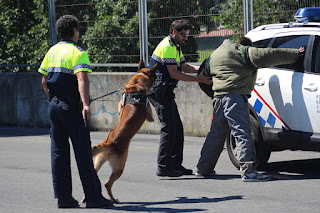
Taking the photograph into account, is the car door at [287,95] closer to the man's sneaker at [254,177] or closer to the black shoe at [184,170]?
the man's sneaker at [254,177]

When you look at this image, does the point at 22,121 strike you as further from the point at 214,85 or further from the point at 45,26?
the point at 214,85

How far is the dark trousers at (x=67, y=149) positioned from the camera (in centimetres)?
649

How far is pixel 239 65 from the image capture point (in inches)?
309

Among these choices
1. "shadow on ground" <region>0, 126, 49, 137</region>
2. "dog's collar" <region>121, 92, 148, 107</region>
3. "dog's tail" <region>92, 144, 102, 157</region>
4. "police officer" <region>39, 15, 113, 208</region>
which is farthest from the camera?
"shadow on ground" <region>0, 126, 49, 137</region>

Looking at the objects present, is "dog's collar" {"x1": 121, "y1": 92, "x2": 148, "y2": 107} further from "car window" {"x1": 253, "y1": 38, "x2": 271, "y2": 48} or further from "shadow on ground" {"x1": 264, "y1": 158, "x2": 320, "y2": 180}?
"shadow on ground" {"x1": 264, "y1": 158, "x2": 320, "y2": 180}

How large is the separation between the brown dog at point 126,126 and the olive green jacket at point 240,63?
0.86 m

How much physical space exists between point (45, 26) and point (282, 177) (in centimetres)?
975

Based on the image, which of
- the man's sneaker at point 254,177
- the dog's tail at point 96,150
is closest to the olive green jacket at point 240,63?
the man's sneaker at point 254,177

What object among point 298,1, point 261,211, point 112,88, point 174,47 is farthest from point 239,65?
point 112,88

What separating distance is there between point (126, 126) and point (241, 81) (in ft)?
5.51

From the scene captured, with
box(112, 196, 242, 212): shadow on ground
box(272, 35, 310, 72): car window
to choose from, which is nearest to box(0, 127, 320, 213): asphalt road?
box(112, 196, 242, 212): shadow on ground

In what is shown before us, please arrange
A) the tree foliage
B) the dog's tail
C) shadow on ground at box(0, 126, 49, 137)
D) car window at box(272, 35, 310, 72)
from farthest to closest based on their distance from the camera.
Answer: the tree foliage, shadow on ground at box(0, 126, 49, 137), car window at box(272, 35, 310, 72), the dog's tail

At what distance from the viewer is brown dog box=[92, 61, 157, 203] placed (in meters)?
6.77

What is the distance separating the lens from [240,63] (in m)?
7.85
